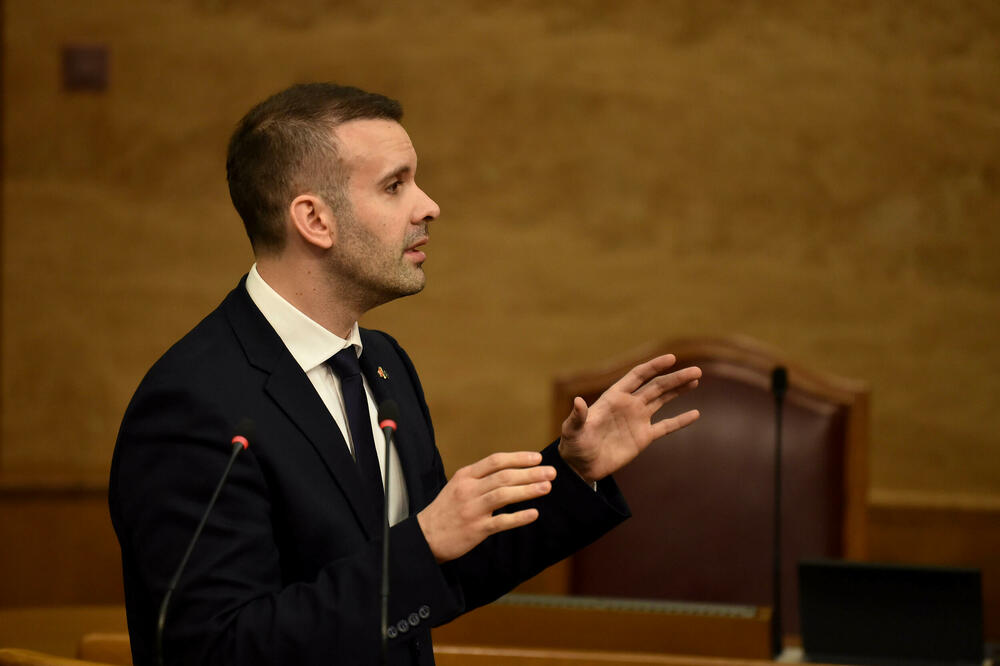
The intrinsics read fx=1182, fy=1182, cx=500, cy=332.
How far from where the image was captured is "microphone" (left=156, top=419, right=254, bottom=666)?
1209mm

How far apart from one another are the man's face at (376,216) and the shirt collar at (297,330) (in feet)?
0.25

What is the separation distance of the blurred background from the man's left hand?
6.98 feet

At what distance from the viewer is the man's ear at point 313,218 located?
163 centimetres

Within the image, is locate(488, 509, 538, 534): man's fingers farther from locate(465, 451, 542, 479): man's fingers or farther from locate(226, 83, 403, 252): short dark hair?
locate(226, 83, 403, 252): short dark hair

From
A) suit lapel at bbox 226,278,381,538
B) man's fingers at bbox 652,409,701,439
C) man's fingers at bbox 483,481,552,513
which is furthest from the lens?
man's fingers at bbox 652,409,701,439

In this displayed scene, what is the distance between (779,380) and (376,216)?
101 cm

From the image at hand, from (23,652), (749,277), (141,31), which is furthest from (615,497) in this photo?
(141,31)

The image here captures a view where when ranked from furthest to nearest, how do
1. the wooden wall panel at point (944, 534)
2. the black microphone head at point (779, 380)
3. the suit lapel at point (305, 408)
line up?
the wooden wall panel at point (944, 534), the black microphone head at point (779, 380), the suit lapel at point (305, 408)

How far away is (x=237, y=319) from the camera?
1594 mm

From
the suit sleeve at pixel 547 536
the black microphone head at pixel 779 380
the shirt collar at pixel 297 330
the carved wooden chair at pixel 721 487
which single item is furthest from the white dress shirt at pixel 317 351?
the carved wooden chair at pixel 721 487

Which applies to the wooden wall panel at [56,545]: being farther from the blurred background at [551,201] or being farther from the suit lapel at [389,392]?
the suit lapel at [389,392]

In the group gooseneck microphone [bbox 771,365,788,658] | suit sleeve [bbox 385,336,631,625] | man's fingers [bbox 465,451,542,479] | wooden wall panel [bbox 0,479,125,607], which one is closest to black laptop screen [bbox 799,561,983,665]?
gooseneck microphone [bbox 771,365,788,658]

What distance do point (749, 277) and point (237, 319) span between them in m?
2.45

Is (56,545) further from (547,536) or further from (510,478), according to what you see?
(510,478)
